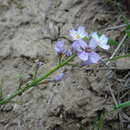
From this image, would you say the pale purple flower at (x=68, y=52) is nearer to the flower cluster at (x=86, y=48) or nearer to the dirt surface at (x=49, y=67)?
the flower cluster at (x=86, y=48)

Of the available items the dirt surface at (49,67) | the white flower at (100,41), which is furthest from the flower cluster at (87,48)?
the dirt surface at (49,67)

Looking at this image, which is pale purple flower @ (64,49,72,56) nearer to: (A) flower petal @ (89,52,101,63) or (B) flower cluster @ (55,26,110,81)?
(B) flower cluster @ (55,26,110,81)

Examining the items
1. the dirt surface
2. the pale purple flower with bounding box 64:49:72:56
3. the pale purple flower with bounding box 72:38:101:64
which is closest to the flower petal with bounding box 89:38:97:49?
the pale purple flower with bounding box 72:38:101:64

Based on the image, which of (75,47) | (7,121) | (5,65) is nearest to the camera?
(75,47)

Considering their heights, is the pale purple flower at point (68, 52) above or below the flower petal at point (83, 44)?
below

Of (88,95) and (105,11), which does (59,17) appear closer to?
(105,11)

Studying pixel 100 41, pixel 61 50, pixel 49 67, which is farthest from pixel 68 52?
pixel 49 67

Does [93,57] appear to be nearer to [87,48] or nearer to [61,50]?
[87,48]

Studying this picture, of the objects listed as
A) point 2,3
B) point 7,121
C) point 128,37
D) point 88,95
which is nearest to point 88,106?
point 88,95
